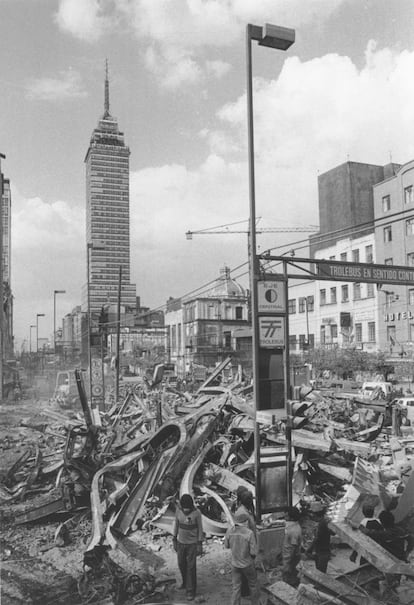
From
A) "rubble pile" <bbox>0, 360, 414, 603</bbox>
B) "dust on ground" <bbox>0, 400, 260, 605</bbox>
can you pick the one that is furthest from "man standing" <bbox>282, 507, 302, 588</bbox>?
"dust on ground" <bbox>0, 400, 260, 605</bbox>

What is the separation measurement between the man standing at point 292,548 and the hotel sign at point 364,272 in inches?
201

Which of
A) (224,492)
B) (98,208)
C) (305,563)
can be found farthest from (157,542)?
(98,208)

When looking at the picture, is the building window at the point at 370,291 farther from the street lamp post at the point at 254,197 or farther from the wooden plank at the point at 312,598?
the wooden plank at the point at 312,598

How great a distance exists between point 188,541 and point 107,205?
7919 centimetres

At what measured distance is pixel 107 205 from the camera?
82.8 metres

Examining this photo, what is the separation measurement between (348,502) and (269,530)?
2.36 metres

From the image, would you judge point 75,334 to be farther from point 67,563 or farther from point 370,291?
point 67,563

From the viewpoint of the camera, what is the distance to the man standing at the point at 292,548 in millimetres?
7457

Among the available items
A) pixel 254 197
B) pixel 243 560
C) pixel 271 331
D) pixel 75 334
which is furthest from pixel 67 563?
pixel 75 334

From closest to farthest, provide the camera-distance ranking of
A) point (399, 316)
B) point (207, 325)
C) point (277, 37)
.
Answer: point (277, 37), point (399, 316), point (207, 325)

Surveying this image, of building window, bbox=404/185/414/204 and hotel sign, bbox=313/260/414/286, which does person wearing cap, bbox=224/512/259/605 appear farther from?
building window, bbox=404/185/414/204

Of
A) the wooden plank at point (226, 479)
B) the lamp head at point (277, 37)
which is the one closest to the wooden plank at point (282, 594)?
the wooden plank at point (226, 479)

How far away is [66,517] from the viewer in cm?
1080

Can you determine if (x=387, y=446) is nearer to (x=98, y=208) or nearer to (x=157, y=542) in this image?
(x=157, y=542)
